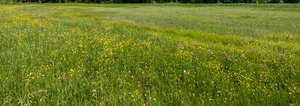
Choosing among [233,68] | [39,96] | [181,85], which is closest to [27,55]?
[39,96]

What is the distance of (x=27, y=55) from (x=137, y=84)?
10.6 ft

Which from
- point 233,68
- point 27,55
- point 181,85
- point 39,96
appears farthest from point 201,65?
point 27,55

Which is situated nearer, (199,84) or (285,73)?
(199,84)

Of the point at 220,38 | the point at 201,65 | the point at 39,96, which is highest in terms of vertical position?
the point at 220,38

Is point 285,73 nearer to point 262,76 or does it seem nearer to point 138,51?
point 262,76

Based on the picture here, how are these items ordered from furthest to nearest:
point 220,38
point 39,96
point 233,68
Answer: point 220,38 → point 233,68 → point 39,96

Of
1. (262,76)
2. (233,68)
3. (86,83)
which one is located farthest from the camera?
(233,68)

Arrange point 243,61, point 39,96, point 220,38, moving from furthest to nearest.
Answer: point 220,38 < point 243,61 < point 39,96

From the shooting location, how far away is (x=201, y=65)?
387cm

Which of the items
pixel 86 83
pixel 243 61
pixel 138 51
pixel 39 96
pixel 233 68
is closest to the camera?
→ pixel 39 96

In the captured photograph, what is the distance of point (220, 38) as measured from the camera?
777cm

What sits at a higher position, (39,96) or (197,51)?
(197,51)

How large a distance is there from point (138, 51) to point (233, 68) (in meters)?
2.55

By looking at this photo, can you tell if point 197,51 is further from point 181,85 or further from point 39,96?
point 39,96
